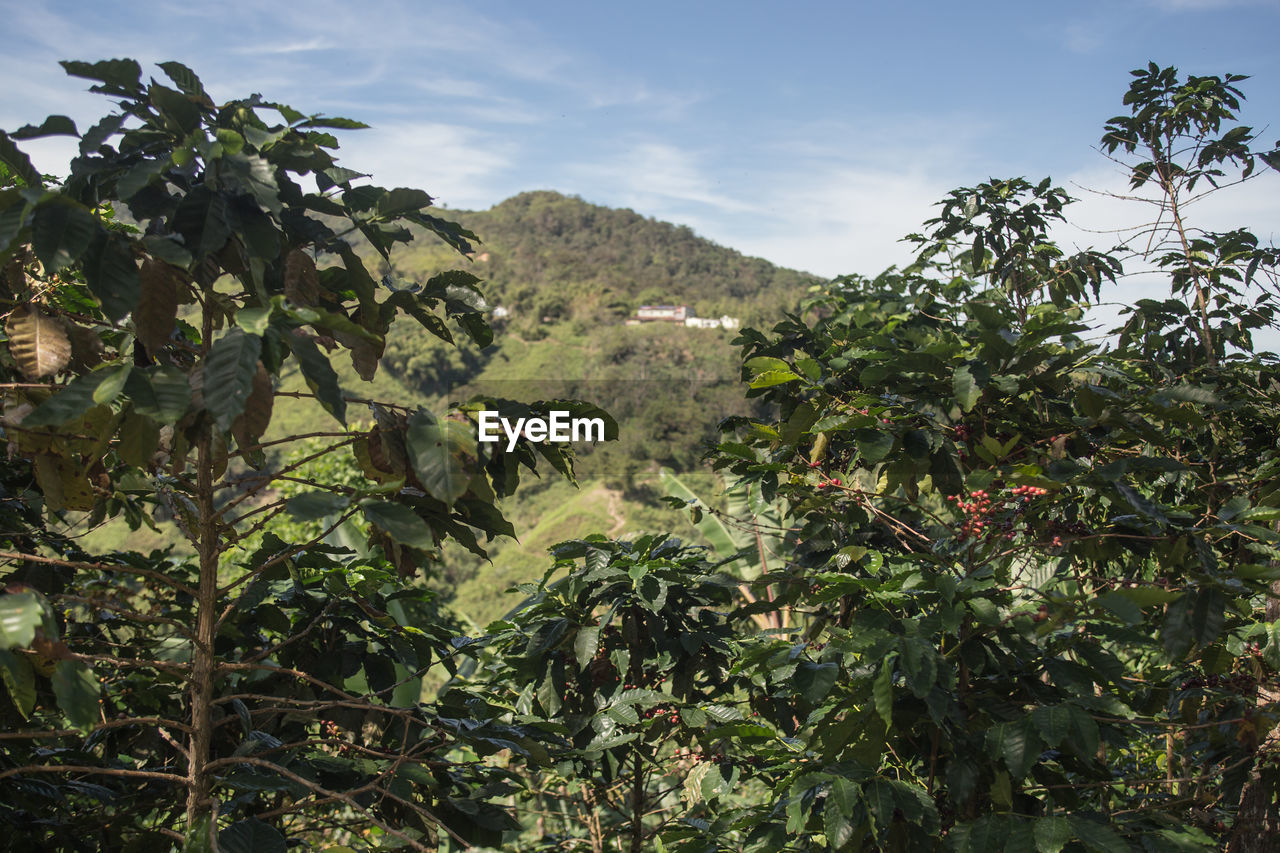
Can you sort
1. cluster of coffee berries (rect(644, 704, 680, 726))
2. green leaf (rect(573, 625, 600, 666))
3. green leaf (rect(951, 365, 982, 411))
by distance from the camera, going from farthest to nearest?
cluster of coffee berries (rect(644, 704, 680, 726)) → green leaf (rect(573, 625, 600, 666)) → green leaf (rect(951, 365, 982, 411))

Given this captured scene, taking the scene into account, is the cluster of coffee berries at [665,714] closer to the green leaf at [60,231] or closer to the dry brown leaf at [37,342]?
the dry brown leaf at [37,342]

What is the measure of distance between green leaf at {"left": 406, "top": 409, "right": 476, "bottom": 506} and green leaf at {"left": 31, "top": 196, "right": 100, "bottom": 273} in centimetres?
53

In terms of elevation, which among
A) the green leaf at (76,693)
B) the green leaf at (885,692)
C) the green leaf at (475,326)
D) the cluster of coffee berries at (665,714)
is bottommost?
the cluster of coffee berries at (665,714)

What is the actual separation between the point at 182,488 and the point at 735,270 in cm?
4793

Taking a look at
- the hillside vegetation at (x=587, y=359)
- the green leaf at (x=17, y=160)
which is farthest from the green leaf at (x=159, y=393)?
the hillside vegetation at (x=587, y=359)

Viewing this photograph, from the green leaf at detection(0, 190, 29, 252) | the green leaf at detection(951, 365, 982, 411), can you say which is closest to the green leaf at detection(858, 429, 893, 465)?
the green leaf at detection(951, 365, 982, 411)

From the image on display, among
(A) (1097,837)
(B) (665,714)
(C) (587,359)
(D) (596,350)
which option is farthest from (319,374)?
(D) (596,350)

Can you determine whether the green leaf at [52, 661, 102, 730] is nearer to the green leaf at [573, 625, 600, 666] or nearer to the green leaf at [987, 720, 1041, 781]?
the green leaf at [573, 625, 600, 666]

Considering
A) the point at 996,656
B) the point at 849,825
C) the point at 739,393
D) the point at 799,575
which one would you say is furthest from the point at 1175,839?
the point at 739,393

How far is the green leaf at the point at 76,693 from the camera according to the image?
43.3 inches

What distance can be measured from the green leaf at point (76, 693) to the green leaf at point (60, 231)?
55cm

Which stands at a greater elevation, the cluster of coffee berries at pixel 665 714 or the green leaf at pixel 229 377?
the green leaf at pixel 229 377

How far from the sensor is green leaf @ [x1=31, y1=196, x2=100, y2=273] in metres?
1.21

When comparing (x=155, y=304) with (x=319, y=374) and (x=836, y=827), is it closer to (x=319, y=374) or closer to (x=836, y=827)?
(x=319, y=374)
